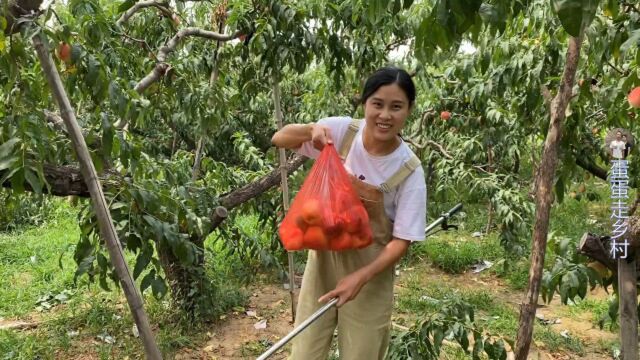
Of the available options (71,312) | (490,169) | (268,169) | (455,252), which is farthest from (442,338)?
(490,169)

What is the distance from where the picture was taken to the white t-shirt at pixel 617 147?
2.02 metres

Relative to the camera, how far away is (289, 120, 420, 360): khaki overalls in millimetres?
2000

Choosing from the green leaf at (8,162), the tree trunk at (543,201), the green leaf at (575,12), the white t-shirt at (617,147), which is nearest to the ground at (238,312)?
the tree trunk at (543,201)

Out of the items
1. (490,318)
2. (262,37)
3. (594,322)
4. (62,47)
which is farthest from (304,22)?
(594,322)

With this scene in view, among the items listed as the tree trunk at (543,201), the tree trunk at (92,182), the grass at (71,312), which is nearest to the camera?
the tree trunk at (92,182)

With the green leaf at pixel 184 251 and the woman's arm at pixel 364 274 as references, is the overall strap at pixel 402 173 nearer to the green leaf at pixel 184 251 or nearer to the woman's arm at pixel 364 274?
the woman's arm at pixel 364 274

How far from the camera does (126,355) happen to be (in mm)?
3477

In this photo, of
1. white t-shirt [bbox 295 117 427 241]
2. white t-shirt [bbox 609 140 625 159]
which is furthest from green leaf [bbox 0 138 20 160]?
white t-shirt [bbox 609 140 625 159]

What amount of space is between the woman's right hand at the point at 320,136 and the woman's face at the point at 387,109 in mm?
179

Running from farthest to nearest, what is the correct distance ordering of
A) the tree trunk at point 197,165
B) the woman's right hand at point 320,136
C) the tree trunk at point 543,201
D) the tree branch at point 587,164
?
1. the tree trunk at point 197,165
2. the tree branch at point 587,164
3. the tree trunk at point 543,201
4. the woman's right hand at point 320,136

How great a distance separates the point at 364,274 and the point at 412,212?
0.84 feet

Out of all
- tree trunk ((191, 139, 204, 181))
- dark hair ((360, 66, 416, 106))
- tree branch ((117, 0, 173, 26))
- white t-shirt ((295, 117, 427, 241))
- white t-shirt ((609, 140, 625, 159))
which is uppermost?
tree branch ((117, 0, 173, 26))

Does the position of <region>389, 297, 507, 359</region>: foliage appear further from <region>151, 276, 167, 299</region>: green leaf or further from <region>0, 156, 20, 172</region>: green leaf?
<region>0, 156, 20, 172</region>: green leaf

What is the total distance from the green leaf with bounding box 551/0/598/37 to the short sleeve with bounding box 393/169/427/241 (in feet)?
3.53
